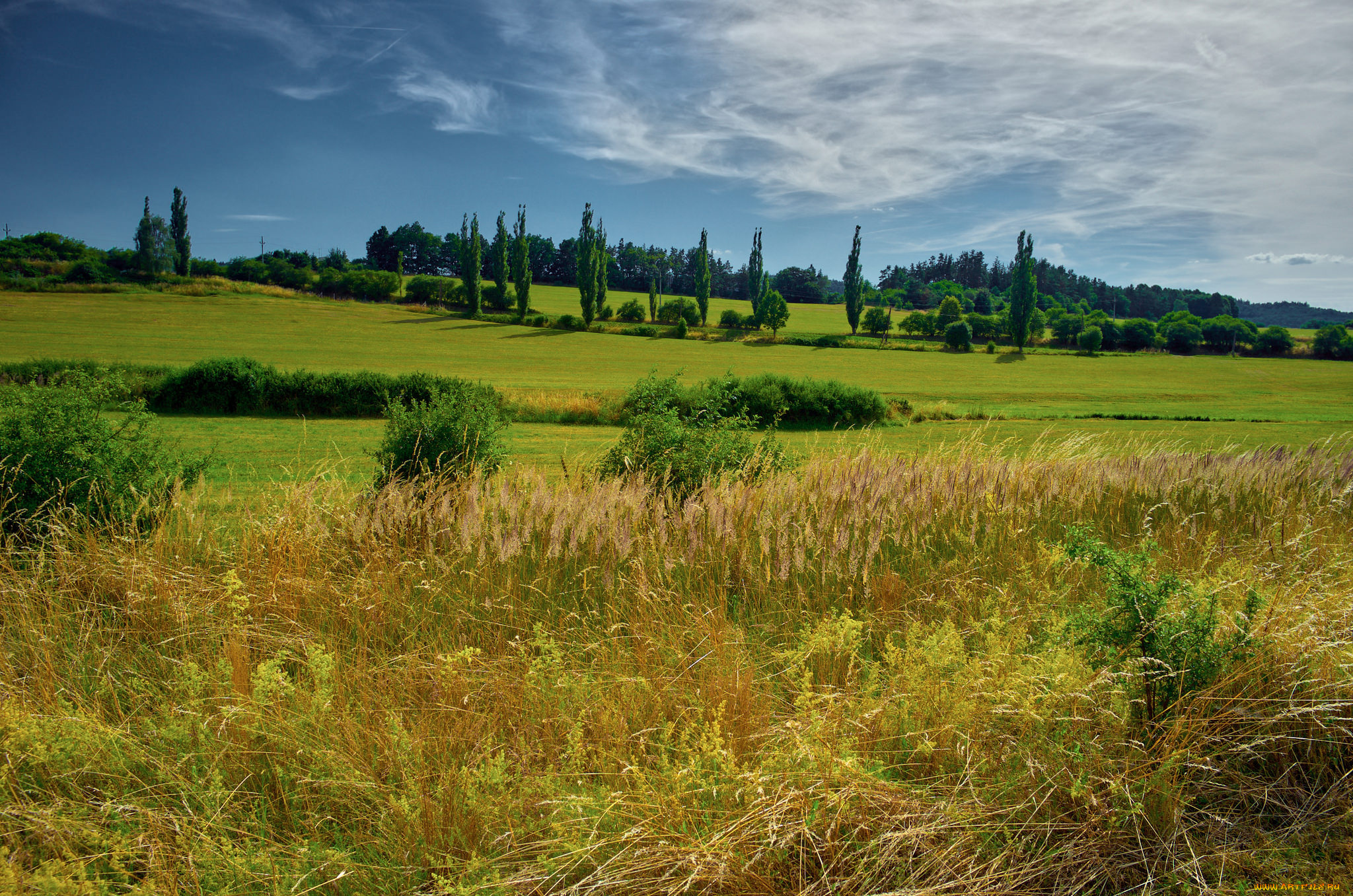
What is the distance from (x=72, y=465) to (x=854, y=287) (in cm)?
8703

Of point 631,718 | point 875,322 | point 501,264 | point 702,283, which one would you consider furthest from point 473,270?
point 631,718

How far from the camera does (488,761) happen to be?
2.48m

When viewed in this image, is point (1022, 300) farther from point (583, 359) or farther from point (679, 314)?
point (583, 359)

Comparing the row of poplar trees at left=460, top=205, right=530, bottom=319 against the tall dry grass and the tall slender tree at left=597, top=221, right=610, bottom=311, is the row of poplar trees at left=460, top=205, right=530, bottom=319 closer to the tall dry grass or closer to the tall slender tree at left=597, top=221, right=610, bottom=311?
the tall slender tree at left=597, top=221, right=610, bottom=311

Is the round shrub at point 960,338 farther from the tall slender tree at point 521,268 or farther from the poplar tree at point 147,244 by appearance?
the poplar tree at point 147,244

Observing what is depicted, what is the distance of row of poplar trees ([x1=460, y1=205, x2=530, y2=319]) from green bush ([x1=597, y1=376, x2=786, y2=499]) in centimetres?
6846

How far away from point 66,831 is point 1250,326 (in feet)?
376

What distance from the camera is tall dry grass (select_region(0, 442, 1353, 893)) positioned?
7.35 ft

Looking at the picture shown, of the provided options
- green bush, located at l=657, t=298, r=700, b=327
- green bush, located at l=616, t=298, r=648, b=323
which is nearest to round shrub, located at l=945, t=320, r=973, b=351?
green bush, located at l=657, t=298, r=700, b=327

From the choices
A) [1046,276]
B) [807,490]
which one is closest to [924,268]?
[1046,276]

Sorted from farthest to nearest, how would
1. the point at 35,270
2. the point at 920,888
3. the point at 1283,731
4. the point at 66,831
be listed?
the point at 35,270 < the point at 1283,731 < the point at 66,831 < the point at 920,888

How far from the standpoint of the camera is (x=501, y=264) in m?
76.2

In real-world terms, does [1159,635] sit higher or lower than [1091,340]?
lower

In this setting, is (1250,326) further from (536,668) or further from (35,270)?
(35,270)
